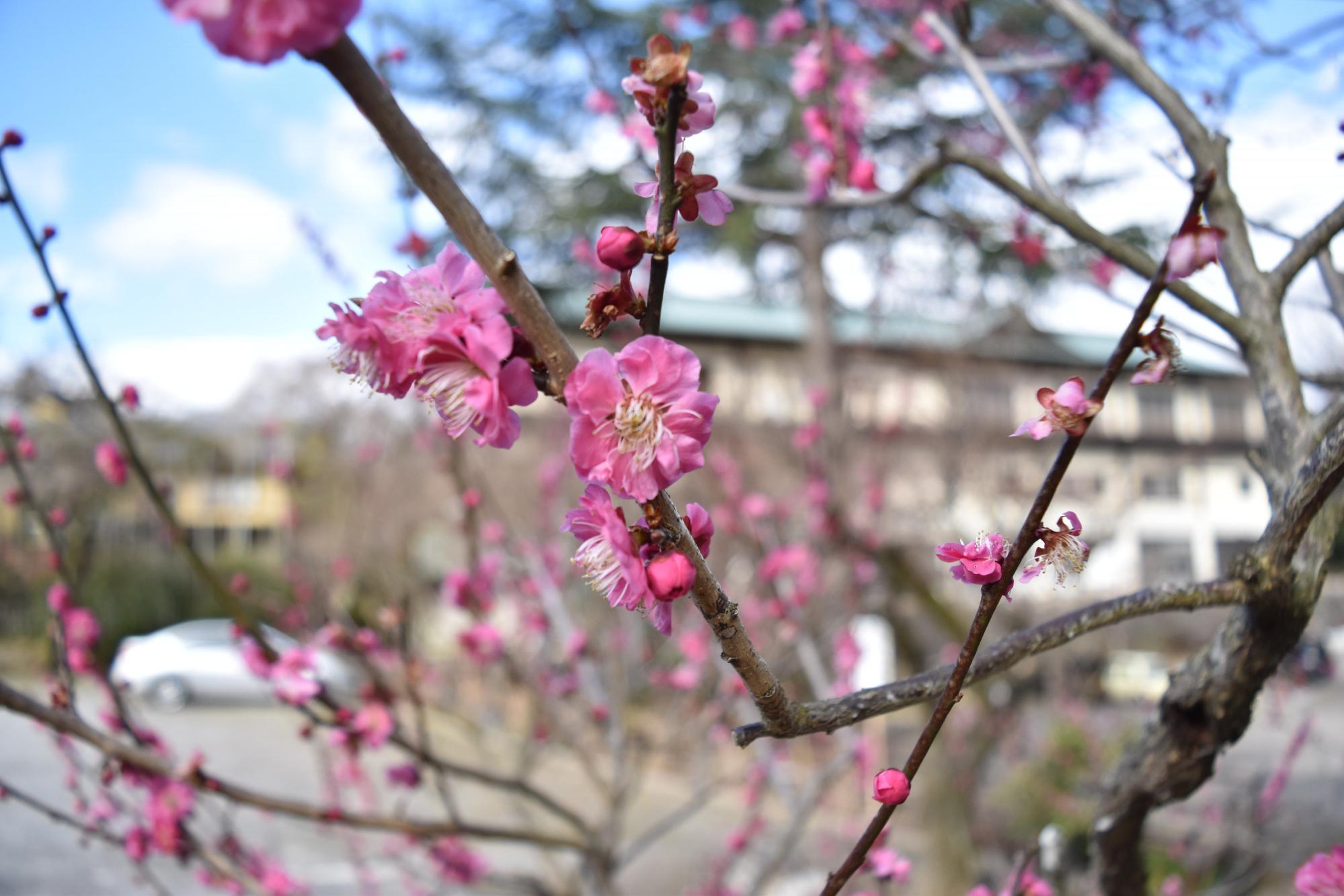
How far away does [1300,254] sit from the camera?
52.1 inches

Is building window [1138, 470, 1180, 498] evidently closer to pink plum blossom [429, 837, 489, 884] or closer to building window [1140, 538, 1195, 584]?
building window [1140, 538, 1195, 584]

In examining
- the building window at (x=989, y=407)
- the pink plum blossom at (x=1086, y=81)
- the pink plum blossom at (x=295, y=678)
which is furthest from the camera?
the building window at (x=989, y=407)

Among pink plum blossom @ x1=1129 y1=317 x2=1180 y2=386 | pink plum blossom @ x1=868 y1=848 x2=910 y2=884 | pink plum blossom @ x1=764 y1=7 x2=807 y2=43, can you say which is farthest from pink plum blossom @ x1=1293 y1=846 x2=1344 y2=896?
pink plum blossom @ x1=764 y1=7 x2=807 y2=43

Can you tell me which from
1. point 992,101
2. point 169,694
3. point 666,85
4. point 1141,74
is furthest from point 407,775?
point 169,694

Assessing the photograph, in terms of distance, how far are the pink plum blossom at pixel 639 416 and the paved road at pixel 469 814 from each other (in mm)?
3285

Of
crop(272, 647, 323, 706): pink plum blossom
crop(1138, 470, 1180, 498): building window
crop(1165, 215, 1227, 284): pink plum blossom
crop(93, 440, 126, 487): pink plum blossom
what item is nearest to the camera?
crop(1165, 215, 1227, 284): pink plum blossom

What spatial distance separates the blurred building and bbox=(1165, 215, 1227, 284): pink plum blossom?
14.7 feet

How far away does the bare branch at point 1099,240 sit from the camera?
1303 millimetres

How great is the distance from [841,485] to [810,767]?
4.56m

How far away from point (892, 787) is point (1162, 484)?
2658cm

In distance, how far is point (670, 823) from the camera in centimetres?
303

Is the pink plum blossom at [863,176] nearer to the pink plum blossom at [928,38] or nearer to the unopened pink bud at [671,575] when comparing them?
the pink plum blossom at [928,38]

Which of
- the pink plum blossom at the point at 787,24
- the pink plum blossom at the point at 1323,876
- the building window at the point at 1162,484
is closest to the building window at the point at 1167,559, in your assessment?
the building window at the point at 1162,484

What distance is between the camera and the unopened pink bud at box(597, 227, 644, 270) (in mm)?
→ 708
